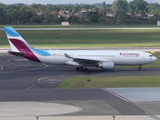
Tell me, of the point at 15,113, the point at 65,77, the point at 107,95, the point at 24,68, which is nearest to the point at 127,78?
the point at 65,77

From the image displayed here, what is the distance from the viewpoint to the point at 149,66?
5331 centimetres

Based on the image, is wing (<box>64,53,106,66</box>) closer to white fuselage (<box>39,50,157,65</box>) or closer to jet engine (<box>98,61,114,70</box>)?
Answer: white fuselage (<box>39,50,157,65</box>)

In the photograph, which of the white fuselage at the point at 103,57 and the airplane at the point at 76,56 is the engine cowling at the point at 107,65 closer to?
the airplane at the point at 76,56

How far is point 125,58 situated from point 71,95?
20.3 metres

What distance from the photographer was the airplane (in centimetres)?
4778

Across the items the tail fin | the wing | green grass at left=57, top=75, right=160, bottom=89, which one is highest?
the tail fin

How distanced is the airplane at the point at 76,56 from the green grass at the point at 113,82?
610 centimetres

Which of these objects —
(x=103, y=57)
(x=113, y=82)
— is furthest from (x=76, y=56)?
(x=113, y=82)

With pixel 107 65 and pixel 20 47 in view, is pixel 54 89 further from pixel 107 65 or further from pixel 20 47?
pixel 20 47

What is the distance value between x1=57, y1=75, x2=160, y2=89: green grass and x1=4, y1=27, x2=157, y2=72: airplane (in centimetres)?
610

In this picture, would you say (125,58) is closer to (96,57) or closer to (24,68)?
(96,57)

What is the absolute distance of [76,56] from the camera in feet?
160

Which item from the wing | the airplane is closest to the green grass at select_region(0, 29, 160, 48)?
the airplane

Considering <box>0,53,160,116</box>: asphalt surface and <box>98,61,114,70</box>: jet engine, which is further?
<box>98,61,114,70</box>: jet engine
